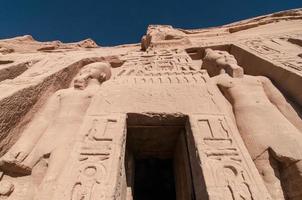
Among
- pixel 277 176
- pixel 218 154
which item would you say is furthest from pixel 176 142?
pixel 277 176

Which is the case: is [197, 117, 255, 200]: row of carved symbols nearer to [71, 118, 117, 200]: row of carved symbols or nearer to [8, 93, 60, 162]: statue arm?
[71, 118, 117, 200]: row of carved symbols

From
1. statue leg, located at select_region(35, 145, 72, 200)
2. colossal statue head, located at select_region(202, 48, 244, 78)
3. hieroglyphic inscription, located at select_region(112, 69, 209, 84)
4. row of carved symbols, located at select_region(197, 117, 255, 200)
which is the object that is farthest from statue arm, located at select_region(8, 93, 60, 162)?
colossal statue head, located at select_region(202, 48, 244, 78)

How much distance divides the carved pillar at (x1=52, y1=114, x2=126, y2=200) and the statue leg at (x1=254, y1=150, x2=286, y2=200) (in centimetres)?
139

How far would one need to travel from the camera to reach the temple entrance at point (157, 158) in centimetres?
314

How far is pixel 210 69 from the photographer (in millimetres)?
4965

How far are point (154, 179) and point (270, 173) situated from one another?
2377mm

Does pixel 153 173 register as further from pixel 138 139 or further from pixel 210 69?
pixel 210 69

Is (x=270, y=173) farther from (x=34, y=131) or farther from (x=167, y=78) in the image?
(x=34, y=131)

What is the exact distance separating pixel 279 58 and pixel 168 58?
231cm

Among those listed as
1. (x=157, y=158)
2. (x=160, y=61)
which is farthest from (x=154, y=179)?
(x=160, y=61)

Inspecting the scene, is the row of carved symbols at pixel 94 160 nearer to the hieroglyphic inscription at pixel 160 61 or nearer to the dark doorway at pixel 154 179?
the dark doorway at pixel 154 179

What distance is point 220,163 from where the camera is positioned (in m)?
2.30

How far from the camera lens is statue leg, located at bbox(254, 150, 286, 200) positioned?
2.25 metres

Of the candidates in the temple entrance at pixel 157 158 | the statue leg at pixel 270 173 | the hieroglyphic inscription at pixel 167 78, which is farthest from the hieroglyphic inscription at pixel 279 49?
the temple entrance at pixel 157 158
